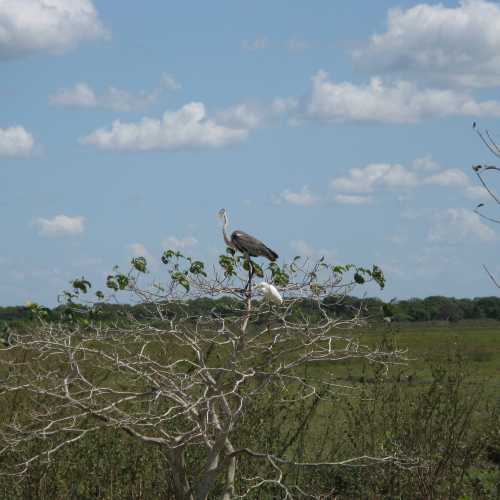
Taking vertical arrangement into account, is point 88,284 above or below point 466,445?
above

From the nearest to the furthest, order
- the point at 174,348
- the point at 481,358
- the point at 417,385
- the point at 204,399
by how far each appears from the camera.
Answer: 1. the point at 204,399
2. the point at 174,348
3. the point at 417,385
4. the point at 481,358

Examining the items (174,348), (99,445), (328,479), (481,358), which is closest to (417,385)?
(328,479)

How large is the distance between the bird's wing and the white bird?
2463 mm

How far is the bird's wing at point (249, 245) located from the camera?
10.8m

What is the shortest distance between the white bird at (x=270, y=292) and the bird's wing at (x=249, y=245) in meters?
2.46

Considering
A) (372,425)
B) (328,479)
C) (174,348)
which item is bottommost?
(328,479)

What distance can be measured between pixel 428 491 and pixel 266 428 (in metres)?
1.78

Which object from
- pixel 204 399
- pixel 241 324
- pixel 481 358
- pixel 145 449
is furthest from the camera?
pixel 481 358

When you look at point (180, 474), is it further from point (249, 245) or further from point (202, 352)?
point (249, 245)

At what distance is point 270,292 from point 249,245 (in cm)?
258

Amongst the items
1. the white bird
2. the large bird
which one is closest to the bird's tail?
the large bird

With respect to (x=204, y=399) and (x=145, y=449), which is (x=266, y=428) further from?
(x=204, y=399)

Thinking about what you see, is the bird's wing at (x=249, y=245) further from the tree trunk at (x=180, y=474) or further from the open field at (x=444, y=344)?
the tree trunk at (x=180, y=474)

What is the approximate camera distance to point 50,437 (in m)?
9.25
